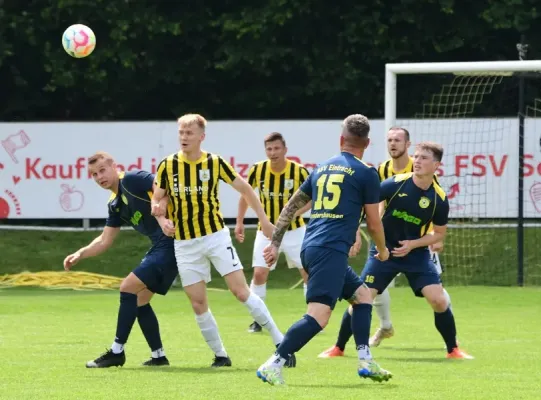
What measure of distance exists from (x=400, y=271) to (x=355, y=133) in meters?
2.31

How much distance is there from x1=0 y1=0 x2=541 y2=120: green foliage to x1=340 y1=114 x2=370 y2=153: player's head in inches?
632

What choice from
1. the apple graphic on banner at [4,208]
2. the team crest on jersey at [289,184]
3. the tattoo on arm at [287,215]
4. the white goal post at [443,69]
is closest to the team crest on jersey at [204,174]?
the tattoo on arm at [287,215]

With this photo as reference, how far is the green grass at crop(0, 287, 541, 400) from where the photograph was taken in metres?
8.43

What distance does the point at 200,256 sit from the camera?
10.1 metres

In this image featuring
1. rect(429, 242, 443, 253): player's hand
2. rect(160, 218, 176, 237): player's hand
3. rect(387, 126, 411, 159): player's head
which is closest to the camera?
rect(160, 218, 176, 237): player's hand

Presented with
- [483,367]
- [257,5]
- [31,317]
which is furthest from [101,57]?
[483,367]

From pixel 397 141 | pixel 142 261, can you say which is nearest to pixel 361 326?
pixel 142 261

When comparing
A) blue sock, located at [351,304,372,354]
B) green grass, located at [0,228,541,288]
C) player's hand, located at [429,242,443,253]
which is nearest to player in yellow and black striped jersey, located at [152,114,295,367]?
blue sock, located at [351,304,372,354]

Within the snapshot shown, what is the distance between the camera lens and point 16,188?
21328mm

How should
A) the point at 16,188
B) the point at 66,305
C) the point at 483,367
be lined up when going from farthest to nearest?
the point at 16,188 < the point at 66,305 < the point at 483,367

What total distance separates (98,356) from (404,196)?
2.82 m

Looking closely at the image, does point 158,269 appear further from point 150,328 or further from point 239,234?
point 239,234

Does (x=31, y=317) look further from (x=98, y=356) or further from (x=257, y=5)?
(x=257, y=5)

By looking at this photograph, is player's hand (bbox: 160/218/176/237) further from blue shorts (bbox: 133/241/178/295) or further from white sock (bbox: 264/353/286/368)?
white sock (bbox: 264/353/286/368)
